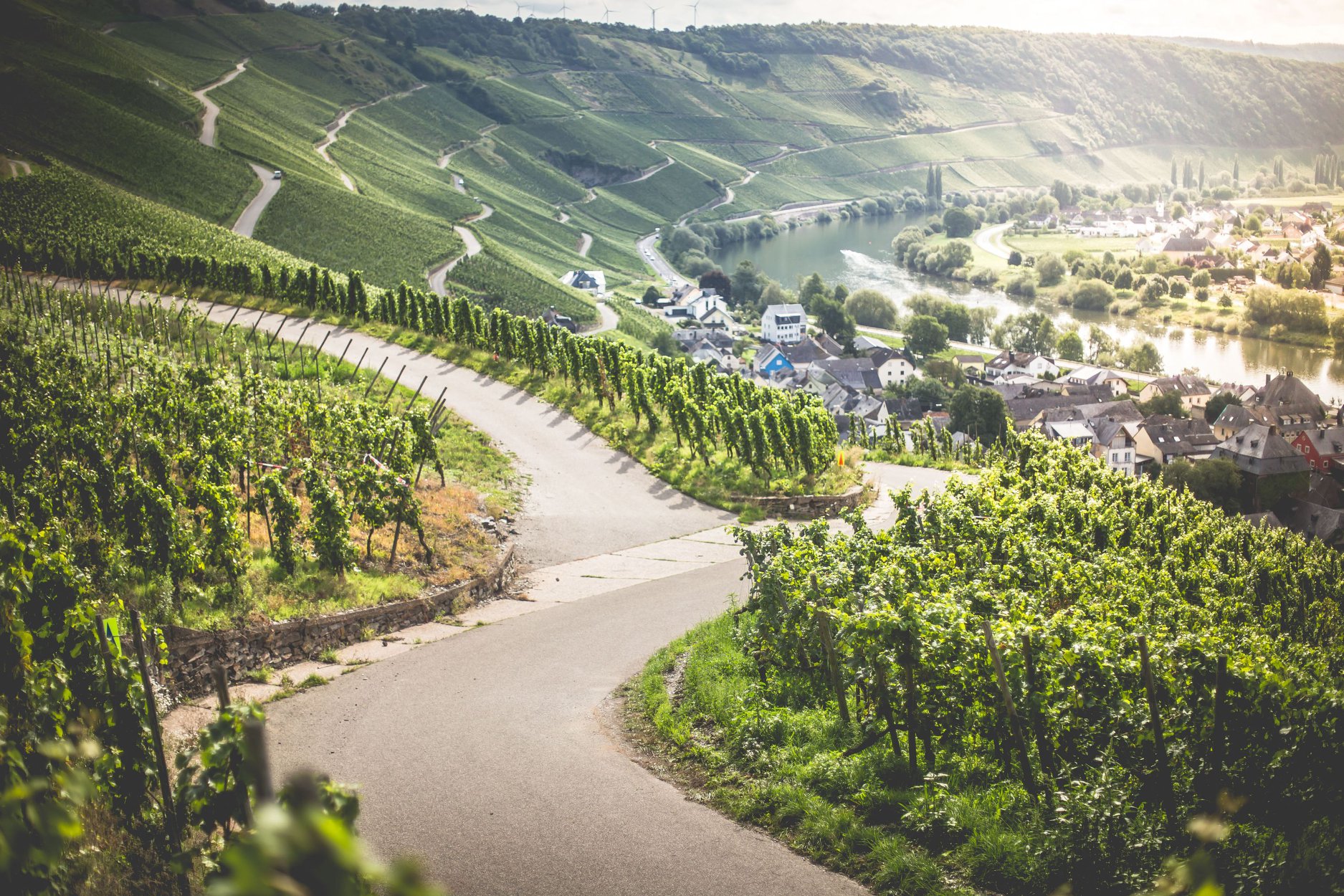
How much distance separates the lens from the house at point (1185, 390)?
3049 inches

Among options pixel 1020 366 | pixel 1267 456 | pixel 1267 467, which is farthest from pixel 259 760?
pixel 1020 366

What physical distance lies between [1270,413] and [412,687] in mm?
69839

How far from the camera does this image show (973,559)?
15.5 m

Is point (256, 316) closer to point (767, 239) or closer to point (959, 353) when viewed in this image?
point (959, 353)

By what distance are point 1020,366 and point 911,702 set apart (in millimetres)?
96460

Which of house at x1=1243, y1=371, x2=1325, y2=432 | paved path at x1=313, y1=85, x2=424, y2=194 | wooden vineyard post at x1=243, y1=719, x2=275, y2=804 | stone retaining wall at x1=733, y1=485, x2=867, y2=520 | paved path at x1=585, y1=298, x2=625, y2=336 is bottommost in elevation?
house at x1=1243, y1=371, x2=1325, y2=432

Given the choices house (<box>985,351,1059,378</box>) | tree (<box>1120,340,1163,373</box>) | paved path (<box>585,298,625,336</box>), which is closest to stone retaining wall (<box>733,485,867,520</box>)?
paved path (<box>585,298,625,336</box>)

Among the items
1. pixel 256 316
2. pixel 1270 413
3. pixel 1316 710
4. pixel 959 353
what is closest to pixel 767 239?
pixel 959 353

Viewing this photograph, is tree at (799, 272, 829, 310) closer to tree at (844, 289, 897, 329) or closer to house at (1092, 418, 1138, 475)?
tree at (844, 289, 897, 329)

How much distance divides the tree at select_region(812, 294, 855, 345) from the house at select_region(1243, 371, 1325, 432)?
49.0 meters

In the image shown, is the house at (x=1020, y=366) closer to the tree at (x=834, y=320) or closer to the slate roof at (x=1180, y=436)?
the tree at (x=834, y=320)

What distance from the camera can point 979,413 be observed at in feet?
264

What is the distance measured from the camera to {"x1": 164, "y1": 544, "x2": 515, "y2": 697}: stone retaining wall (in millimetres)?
13453

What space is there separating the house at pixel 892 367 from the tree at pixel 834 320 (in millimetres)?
13323
